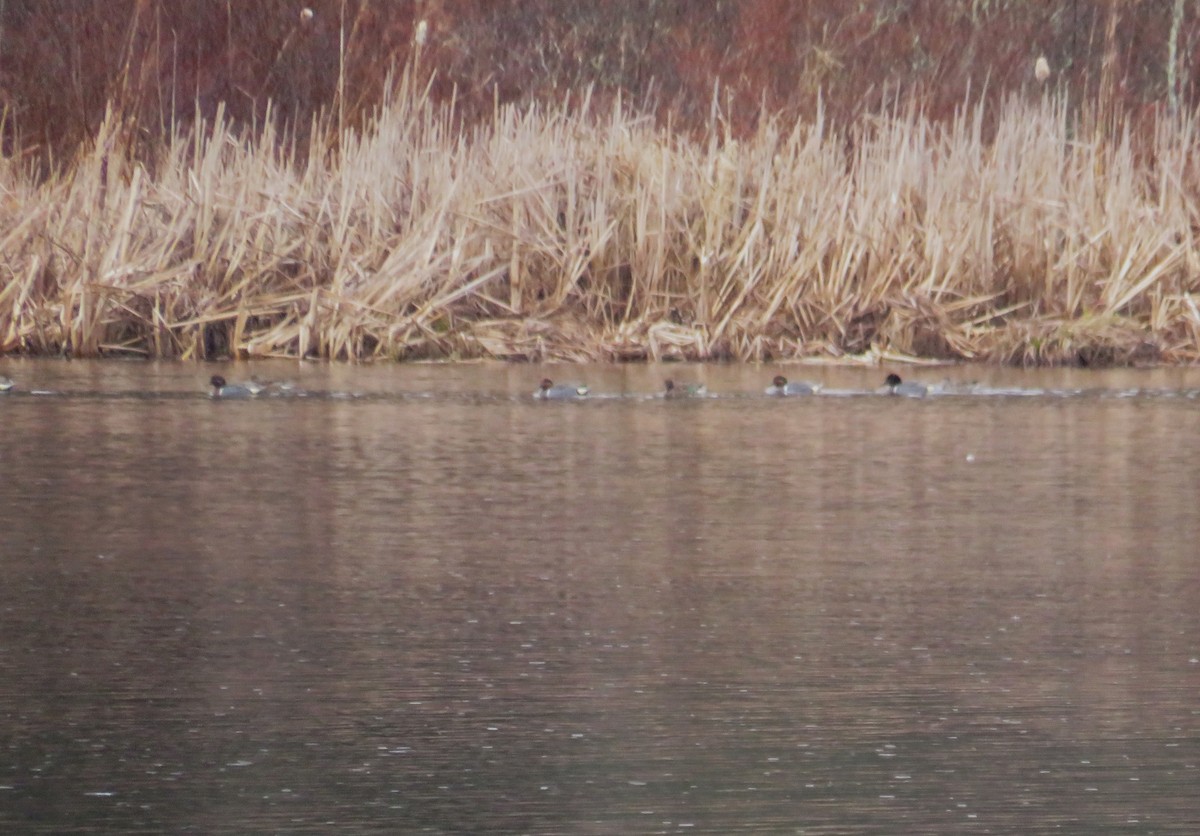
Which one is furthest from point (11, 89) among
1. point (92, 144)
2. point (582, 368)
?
point (582, 368)

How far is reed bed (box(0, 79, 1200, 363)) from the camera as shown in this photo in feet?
38.7

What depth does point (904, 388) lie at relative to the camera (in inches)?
381

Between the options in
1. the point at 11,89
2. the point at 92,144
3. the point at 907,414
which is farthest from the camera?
the point at 11,89

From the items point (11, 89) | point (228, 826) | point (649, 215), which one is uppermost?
point (11, 89)

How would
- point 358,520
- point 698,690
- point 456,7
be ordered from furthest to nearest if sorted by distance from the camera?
point 456,7, point 358,520, point 698,690

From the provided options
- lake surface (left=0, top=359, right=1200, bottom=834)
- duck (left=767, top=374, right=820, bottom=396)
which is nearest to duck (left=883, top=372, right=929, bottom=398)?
duck (left=767, top=374, right=820, bottom=396)

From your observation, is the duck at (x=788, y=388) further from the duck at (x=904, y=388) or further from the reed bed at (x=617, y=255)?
the reed bed at (x=617, y=255)

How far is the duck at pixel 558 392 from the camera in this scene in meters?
9.16

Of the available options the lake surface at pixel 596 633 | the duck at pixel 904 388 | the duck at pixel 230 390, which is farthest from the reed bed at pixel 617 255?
the lake surface at pixel 596 633

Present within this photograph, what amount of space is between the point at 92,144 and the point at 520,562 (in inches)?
399

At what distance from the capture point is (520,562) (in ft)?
15.8

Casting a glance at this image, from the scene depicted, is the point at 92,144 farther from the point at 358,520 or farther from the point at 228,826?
the point at 228,826

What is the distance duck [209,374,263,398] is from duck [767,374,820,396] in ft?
6.59

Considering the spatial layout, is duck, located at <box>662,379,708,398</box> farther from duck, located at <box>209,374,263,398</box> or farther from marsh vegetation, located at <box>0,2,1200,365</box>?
marsh vegetation, located at <box>0,2,1200,365</box>
